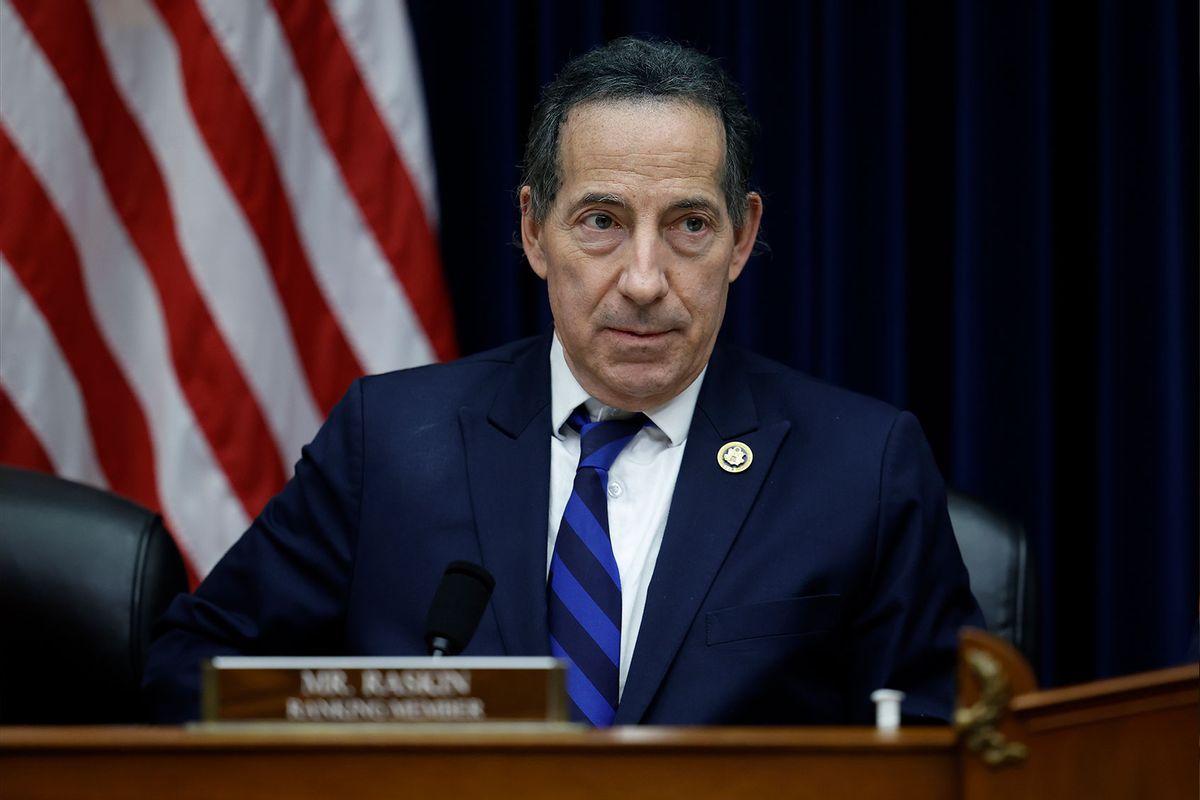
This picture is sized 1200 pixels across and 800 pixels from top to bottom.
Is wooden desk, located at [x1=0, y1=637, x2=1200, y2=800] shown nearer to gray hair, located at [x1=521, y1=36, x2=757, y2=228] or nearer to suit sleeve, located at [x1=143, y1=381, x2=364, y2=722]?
suit sleeve, located at [x1=143, y1=381, x2=364, y2=722]

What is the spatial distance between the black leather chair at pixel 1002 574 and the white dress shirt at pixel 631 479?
0.54m

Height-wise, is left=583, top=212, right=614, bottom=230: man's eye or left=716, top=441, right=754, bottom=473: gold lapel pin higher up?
left=583, top=212, right=614, bottom=230: man's eye

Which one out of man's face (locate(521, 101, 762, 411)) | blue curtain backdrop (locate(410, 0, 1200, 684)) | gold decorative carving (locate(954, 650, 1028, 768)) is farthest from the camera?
blue curtain backdrop (locate(410, 0, 1200, 684))

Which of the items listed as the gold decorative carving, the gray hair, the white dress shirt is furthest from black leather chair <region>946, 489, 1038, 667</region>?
the gold decorative carving

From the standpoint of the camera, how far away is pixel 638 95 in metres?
2.21

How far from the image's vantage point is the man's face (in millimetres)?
2154

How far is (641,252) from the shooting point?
7.01 ft

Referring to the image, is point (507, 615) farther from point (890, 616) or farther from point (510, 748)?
point (510, 748)

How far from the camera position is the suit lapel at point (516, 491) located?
2.06 metres

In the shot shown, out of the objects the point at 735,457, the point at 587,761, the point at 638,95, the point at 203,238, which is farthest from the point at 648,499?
the point at 203,238

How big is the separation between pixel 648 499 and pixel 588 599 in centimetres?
20

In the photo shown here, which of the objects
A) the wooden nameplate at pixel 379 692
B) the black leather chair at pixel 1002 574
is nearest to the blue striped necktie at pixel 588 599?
the black leather chair at pixel 1002 574

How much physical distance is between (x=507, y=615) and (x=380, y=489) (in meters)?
0.30

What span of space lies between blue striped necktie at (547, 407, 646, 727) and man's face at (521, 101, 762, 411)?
0.16m
